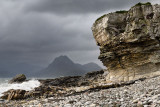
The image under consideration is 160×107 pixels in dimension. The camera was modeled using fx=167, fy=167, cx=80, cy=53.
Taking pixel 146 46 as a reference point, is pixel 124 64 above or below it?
below

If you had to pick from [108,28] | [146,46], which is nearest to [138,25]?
[146,46]

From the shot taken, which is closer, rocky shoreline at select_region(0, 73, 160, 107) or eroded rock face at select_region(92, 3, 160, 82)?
rocky shoreline at select_region(0, 73, 160, 107)

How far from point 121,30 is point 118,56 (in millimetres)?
5198

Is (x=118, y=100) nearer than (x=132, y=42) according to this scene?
Yes

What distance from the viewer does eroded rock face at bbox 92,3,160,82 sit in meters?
27.4

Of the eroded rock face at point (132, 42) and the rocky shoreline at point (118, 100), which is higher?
the eroded rock face at point (132, 42)

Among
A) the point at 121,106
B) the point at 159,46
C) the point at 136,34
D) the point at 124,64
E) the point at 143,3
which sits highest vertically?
the point at 143,3

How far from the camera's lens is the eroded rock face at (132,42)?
90.0 ft

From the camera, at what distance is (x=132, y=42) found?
28469 mm

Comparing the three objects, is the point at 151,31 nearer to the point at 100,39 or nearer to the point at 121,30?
the point at 121,30

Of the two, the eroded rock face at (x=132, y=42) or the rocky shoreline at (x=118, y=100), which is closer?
the rocky shoreline at (x=118, y=100)

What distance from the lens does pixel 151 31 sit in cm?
2767

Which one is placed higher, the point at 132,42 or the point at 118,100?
the point at 132,42

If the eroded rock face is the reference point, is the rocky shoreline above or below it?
below
